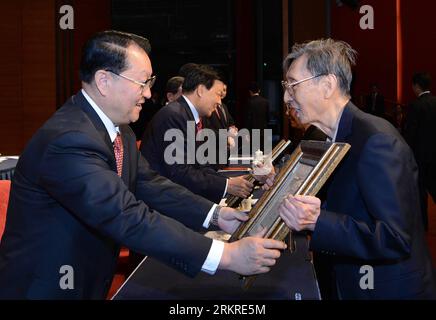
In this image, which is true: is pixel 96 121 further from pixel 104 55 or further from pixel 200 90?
pixel 200 90

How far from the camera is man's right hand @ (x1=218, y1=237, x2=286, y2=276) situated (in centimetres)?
158

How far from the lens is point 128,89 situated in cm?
176

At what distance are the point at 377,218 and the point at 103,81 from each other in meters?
0.86

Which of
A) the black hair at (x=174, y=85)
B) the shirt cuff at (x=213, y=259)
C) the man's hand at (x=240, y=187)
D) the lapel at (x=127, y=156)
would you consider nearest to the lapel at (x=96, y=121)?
the lapel at (x=127, y=156)

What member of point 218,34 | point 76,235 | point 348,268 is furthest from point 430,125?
point 218,34

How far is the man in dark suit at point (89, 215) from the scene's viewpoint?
1.54 metres

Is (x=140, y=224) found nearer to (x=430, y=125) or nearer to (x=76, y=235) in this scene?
(x=76, y=235)

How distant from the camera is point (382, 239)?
149cm

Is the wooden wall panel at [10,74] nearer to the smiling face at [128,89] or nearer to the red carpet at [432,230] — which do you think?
the red carpet at [432,230]

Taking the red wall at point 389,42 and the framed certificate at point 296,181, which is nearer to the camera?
the framed certificate at point 296,181

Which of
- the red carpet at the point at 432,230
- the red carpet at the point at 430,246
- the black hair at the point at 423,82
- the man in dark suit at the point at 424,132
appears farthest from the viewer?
the black hair at the point at 423,82

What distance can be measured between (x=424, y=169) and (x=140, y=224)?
222 inches

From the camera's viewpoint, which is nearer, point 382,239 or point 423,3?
point 382,239

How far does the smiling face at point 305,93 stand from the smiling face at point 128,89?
456mm
